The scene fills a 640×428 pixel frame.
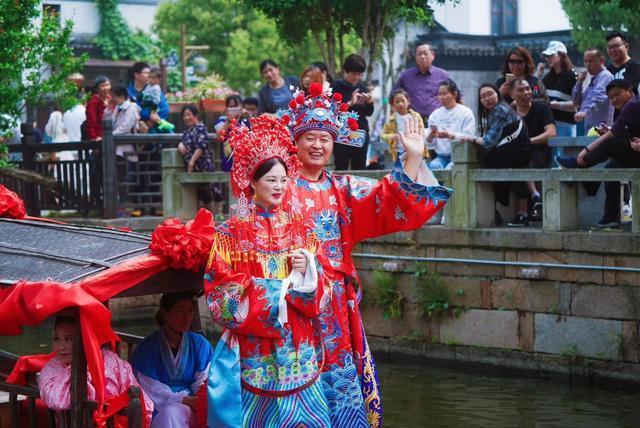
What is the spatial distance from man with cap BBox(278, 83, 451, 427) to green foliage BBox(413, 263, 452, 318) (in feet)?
18.3

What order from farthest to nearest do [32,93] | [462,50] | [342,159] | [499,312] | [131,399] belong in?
[462,50] → [32,93] → [342,159] → [499,312] → [131,399]

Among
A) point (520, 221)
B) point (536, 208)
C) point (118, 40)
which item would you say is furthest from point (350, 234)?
point (118, 40)

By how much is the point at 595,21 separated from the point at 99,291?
64.2ft

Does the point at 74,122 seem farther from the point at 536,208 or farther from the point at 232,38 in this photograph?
the point at 232,38

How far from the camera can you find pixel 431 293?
1245 cm

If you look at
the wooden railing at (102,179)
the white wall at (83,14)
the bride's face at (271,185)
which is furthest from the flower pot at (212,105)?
the bride's face at (271,185)

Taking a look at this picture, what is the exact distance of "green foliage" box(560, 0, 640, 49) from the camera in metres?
23.2

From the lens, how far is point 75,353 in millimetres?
6008

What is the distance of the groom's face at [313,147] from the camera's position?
668 centimetres

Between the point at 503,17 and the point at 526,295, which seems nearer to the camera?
the point at 526,295

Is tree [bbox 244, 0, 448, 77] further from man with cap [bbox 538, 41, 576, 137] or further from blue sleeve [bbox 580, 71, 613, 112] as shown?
blue sleeve [bbox 580, 71, 613, 112]

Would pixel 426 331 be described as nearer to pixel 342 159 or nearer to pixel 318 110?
pixel 342 159

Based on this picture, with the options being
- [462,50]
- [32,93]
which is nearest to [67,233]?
[32,93]

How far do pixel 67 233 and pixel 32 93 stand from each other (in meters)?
8.12
